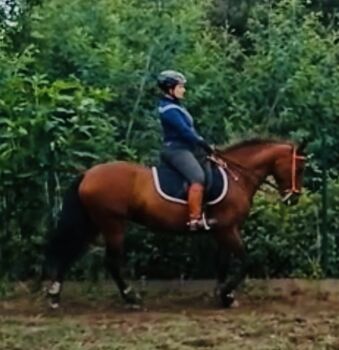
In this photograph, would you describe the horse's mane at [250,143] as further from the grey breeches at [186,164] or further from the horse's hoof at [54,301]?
the horse's hoof at [54,301]

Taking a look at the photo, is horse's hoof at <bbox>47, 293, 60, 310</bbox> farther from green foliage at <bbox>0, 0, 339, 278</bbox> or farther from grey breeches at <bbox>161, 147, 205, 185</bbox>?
grey breeches at <bbox>161, 147, 205, 185</bbox>

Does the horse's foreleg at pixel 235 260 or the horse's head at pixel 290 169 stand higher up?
the horse's head at pixel 290 169

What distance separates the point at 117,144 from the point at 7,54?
2.45 meters

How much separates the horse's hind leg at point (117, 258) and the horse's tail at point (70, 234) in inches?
10.2

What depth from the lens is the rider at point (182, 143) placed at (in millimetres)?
11906

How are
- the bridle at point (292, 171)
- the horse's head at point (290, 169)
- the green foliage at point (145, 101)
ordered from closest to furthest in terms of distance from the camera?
the bridle at point (292, 171), the horse's head at point (290, 169), the green foliage at point (145, 101)

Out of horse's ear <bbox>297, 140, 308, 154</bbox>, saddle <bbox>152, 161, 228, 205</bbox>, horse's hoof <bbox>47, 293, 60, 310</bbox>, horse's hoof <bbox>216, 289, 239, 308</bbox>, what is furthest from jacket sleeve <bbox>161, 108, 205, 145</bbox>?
horse's hoof <bbox>47, 293, 60, 310</bbox>

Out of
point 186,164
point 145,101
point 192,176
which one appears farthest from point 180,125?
point 145,101

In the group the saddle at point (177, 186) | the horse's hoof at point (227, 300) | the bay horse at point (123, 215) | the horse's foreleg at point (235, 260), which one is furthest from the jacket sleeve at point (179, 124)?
the horse's hoof at point (227, 300)

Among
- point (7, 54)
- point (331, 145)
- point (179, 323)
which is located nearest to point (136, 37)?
point (7, 54)

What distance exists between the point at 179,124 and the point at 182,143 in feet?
0.77

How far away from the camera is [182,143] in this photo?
39.5 ft

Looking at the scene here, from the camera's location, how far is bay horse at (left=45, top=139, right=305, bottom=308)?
40.0 ft

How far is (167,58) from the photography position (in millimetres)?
15125
